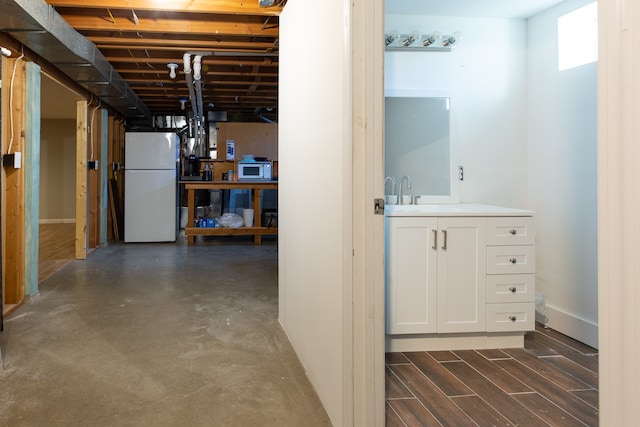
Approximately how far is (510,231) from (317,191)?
134 cm

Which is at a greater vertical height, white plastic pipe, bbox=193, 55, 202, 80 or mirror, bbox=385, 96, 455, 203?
white plastic pipe, bbox=193, 55, 202, 80

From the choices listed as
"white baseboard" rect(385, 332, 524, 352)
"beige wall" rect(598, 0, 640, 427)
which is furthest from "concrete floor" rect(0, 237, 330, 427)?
"beige wall" rect(598, 0, 640, 427)

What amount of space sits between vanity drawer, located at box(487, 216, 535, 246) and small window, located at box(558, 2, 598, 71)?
113cm

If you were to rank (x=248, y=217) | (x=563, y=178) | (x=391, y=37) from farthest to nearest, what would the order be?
(x=248, y=217), (x=391, y=37), (x=563, y=178)

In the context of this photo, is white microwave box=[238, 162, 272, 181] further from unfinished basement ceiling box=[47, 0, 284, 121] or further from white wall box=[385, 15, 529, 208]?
white wall box=[385, 15, 529, 208]

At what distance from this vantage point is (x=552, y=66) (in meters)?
3.26

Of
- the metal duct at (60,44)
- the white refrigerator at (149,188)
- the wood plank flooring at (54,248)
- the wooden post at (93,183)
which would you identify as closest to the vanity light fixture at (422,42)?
the metal duct at (60,44)

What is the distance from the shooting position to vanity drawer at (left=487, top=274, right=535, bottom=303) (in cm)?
277

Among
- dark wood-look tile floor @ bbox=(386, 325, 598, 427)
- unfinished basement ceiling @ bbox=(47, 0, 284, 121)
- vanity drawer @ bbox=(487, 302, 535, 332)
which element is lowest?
dark wood-look tile floor @ bbox=(386, 325, 598, 427)

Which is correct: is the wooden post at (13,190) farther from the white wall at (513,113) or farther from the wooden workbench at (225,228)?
the wooden workbench at (225,228)

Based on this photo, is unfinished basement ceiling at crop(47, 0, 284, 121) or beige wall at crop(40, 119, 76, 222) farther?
beige wall at crop(40, 119, 76, 222)

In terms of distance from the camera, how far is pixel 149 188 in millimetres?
7461

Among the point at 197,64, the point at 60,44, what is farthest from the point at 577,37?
the point at 60,44

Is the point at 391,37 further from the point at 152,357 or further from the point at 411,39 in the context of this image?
the point at 152,357
